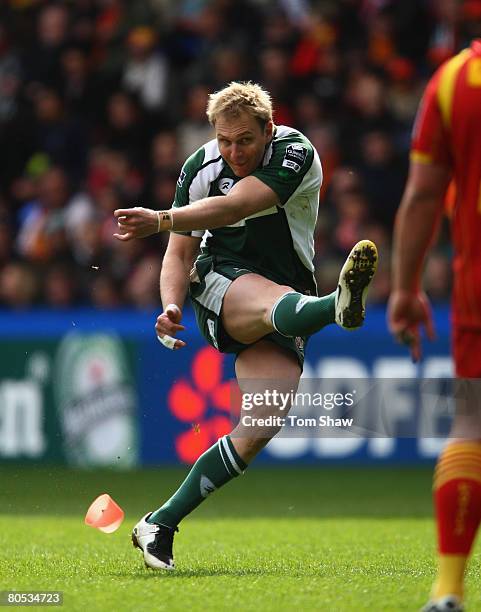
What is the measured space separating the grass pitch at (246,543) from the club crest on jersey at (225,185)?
5.37 feet

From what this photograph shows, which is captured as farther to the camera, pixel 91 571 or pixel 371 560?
pixel 371 560

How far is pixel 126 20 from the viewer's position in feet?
44.6

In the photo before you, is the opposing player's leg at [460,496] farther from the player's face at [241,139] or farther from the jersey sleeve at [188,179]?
the jersey sleeve at [188,179]

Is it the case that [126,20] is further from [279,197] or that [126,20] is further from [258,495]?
[279,197]

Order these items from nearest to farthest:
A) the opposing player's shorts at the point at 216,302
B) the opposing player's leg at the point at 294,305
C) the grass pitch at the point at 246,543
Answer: the grass pitch at the point at 246,543 < the opposing player's leg at the point at 294,305 < the opposing player's shorts at the point at 216,302

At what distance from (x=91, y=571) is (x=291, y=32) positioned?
27.4ft

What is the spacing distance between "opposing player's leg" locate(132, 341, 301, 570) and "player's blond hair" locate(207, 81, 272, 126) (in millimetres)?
1071

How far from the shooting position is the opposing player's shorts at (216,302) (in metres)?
5.82

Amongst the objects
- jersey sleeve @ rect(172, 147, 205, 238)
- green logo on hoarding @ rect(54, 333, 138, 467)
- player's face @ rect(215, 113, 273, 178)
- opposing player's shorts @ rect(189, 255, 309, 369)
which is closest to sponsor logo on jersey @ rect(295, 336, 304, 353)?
opposing player's shorts @ rect(189, 255, 309, 369)

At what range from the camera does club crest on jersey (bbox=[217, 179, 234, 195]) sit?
19.2 ft

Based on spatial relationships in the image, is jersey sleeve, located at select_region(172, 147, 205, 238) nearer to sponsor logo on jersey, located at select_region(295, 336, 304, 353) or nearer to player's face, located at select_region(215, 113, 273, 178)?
player's face, located at select_region(215, 113, 273, 178)

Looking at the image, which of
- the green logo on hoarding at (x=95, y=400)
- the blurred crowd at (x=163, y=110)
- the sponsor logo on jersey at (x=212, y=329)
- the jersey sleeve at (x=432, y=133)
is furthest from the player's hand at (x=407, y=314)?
the blurred crowd at (x=163, y=110)

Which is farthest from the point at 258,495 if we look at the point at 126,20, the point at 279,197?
the point at 126,20

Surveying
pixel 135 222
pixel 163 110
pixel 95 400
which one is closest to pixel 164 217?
pixel 135 222
